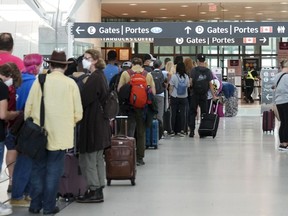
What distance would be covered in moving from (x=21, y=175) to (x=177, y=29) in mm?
11320

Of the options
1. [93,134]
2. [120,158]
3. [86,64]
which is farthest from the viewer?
[120,158]

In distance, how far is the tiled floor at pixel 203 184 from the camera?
282 inches

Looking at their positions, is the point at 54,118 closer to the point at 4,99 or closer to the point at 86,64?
the point at 4,99

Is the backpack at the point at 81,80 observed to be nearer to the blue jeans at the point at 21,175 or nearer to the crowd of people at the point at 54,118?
the crowd of people at the point at 54,118

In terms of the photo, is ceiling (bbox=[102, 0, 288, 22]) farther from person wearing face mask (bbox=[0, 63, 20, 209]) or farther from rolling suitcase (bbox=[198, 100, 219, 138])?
person wearing face mask (bbox=[0, 63, 20, 209])

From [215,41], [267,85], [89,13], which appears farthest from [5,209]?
[89,13]

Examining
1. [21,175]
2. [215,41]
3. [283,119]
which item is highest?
[215,41]

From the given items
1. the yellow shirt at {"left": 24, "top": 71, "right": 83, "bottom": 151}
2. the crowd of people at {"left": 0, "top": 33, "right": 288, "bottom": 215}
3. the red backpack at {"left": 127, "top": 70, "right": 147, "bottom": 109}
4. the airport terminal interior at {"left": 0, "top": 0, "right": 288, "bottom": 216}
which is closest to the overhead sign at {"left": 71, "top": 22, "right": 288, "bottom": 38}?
the airport terminal interior at {"left": 0, "top": 0, "right": 288, "bottom": 216}

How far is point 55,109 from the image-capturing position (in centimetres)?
663

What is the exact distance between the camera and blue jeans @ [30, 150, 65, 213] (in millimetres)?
6711

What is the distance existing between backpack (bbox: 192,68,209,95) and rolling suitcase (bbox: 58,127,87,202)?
24.7 feet

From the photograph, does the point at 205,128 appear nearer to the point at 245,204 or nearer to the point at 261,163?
the point at 261,163

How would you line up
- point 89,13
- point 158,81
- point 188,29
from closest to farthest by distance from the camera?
1. point 158,81
2. point 188,29
3. point 89,13

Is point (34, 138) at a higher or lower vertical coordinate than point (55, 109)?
lower
